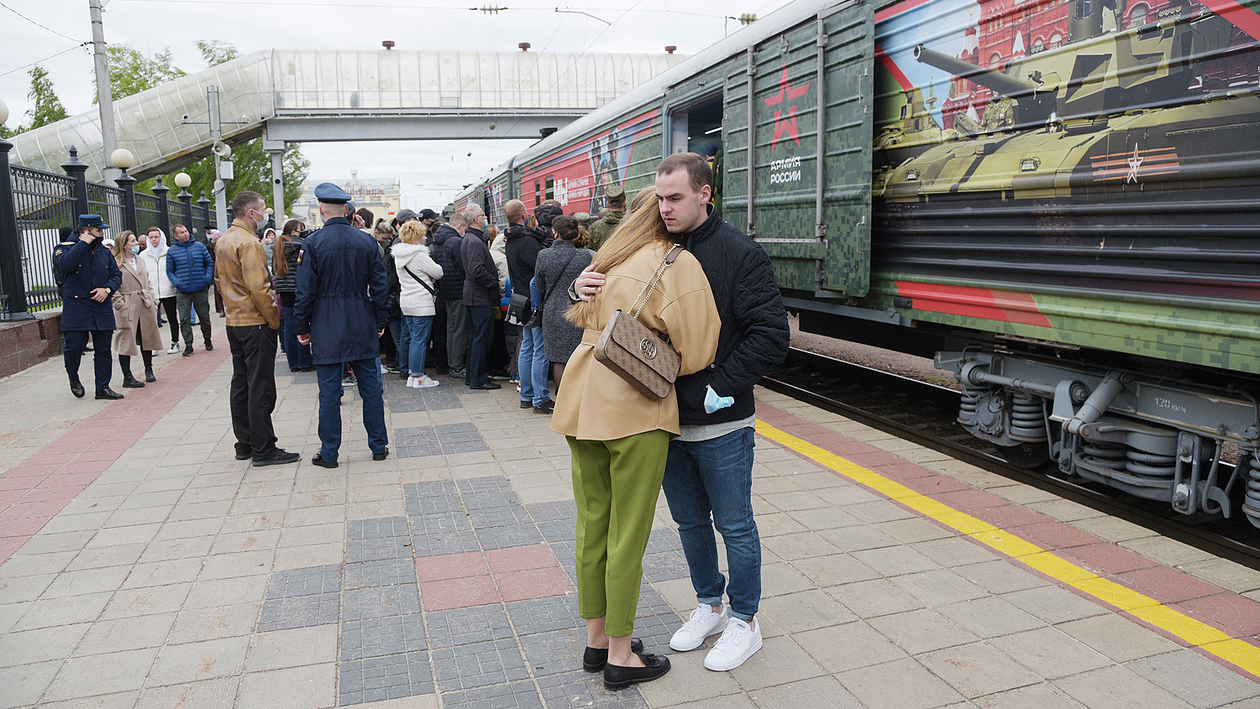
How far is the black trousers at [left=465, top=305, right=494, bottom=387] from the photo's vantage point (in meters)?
8.17

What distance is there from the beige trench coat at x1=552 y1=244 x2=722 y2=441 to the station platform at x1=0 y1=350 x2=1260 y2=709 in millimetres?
959

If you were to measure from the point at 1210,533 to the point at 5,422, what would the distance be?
897 centimetres

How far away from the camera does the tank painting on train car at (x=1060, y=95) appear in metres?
3.42

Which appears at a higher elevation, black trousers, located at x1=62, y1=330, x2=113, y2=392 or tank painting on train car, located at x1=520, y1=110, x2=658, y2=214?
tank painting on train car, located at x1=520, y1=110, x2=658, y2=214

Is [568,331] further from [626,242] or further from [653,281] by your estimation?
[653,281]

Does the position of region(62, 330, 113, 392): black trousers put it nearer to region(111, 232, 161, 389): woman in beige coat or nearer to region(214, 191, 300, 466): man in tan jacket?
region(111, 232, 161, 389): woman in beige coat

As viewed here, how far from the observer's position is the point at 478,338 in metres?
8.26

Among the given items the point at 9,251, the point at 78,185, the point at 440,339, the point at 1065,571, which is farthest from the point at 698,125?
the point at 78,185

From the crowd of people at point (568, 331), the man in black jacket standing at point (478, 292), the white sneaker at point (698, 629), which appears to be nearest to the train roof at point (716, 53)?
the crowd of people at point (568, 331)

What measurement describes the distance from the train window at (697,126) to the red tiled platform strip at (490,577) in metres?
5.22

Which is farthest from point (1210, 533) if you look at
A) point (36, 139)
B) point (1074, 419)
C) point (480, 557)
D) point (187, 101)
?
point (36, 139)

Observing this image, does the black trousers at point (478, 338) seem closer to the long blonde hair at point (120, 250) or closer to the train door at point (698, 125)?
the train door at point (698, 125)

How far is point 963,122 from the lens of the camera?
479 cm

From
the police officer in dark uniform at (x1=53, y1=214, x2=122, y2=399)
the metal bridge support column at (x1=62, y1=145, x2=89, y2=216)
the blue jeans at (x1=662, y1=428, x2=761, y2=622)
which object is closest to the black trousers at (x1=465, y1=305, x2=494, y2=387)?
the police officer in dark uniform at (x1=53, y1=214, x2=122, y2=399)
